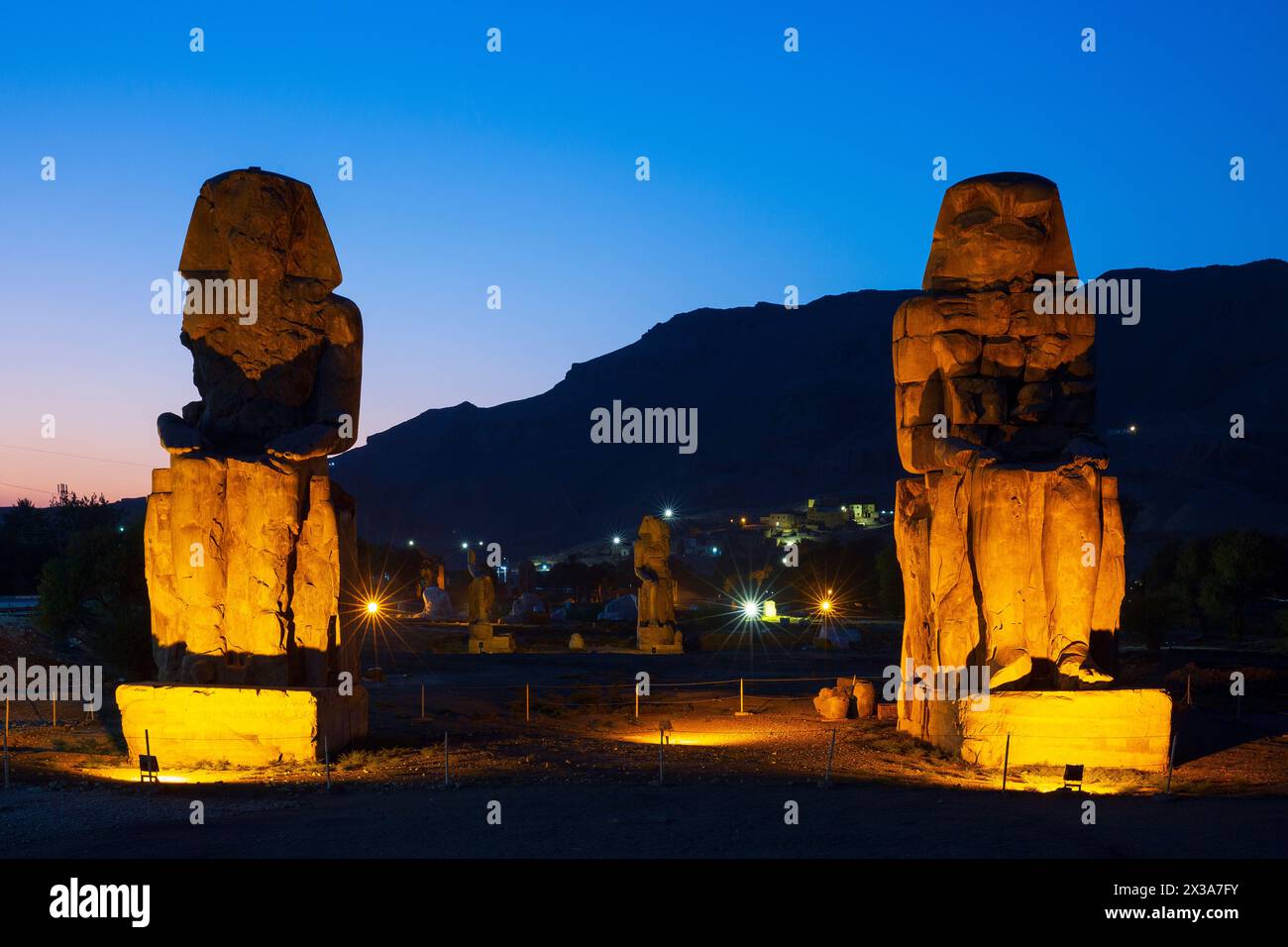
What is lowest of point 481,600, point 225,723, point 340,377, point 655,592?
point 225,723

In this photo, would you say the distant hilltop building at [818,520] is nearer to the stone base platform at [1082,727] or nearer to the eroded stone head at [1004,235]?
the eroded stone head at [1004,235]

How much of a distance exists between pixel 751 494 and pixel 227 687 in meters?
99.9

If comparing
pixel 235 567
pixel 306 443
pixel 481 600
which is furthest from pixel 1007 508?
pixel 481 600

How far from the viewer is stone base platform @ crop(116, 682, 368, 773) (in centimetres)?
1159

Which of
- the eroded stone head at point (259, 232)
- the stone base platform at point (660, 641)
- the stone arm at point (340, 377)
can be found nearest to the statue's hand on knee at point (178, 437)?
the stone arm at point (340, 377)

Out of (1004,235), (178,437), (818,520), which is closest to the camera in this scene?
(178,437)

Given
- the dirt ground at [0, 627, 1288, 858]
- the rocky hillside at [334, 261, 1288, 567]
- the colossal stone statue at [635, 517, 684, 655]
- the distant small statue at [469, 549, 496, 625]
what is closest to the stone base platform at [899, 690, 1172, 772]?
the dirt ground at [0, 627, 1288, 858]

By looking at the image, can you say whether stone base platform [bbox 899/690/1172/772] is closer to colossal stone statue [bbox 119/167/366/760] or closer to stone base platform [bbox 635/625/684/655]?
colossal stone statue [bbox 119/167/366/760]

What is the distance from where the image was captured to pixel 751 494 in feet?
363

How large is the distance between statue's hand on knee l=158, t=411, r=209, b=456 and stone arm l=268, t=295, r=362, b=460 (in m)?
0.84

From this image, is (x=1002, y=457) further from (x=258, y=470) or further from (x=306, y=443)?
(x=258, y=470)

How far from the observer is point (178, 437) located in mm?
12398

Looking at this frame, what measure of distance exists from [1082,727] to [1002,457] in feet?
9.48

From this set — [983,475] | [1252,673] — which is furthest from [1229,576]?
Result: [983,475]
